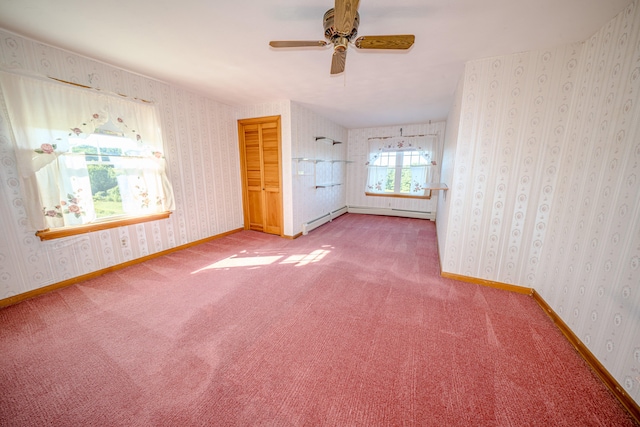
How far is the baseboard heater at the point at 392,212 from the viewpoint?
5.56 m

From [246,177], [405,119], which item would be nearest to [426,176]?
[405,119]

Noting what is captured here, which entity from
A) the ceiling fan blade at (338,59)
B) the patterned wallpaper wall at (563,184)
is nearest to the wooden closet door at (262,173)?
the ceiling fan blade at (338,59)

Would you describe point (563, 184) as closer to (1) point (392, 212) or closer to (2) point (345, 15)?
(2) point (345, 15)

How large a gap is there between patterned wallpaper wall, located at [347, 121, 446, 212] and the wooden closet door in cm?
294

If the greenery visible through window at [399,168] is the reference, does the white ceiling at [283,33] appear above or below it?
above

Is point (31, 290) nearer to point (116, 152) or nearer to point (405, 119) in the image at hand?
point (116, 152)

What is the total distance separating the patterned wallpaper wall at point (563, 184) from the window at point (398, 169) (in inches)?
116

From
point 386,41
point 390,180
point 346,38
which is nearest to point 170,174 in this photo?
point 346,38

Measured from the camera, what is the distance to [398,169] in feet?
18.6

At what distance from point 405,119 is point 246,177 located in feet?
12.3

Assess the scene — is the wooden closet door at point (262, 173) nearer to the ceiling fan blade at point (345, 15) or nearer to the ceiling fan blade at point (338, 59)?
the ceiling fan blade at point (338, 59)

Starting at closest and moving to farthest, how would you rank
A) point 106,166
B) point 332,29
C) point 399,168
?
point 332,29, point 106,166, point 399,168

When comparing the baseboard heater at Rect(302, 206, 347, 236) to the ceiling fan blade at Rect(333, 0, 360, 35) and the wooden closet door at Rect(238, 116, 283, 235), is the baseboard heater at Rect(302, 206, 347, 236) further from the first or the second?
the ceiling fan blade at Rect(333, 0, 360, 35)

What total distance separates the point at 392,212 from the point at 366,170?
139 cm
